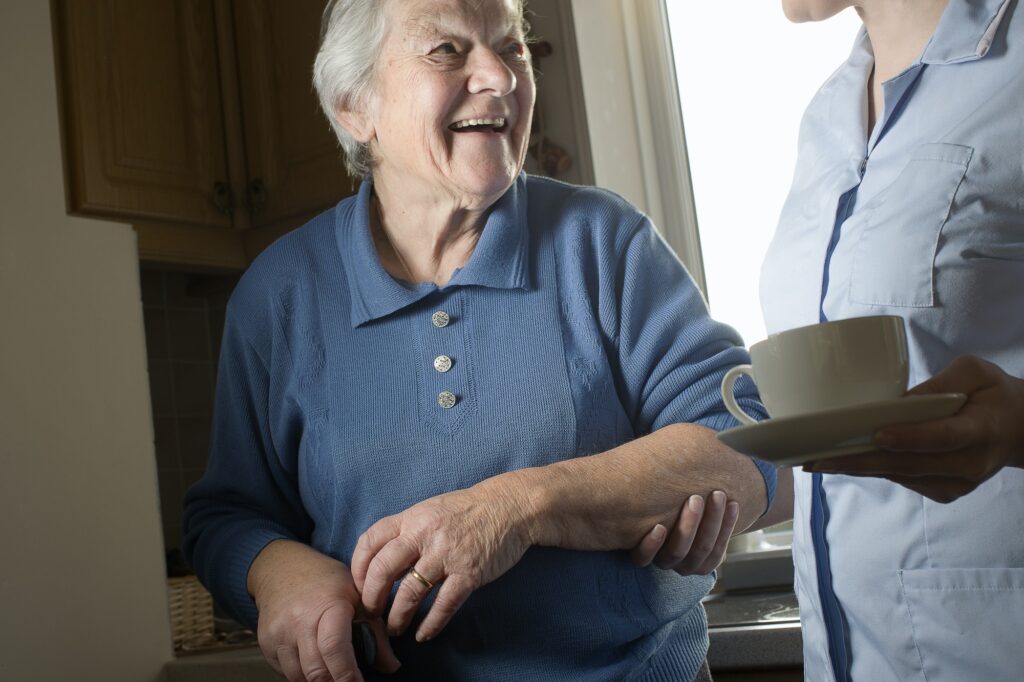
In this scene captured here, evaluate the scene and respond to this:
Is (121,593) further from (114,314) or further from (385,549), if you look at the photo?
(385,549)

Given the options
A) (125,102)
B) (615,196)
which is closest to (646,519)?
(615,196)

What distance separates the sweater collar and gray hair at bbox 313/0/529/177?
0.57 feet

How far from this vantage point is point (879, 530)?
0.83 m

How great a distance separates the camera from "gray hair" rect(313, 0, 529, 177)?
1.16m

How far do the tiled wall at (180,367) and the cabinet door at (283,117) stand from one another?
0.36 metres

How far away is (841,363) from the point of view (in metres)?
0.64

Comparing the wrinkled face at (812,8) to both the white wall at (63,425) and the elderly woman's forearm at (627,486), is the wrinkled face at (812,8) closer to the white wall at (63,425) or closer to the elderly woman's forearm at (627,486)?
the elderly woman's forearm at (627,486)

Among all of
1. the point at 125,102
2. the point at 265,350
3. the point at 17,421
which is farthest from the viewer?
the point at 125,102

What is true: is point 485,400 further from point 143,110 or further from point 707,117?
point 143,110

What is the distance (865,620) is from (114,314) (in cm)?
174

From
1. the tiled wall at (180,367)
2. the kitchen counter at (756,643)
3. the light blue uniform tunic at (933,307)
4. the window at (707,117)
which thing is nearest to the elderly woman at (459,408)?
the light blue uniform tunic at (933,307)

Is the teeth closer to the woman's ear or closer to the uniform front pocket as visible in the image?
the woman's ear

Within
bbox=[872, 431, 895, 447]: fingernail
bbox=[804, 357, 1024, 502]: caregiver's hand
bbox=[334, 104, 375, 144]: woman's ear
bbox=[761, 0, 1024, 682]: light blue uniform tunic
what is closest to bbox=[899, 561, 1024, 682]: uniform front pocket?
bbox=[761, 0, 1024, 682]: light blue uniform tunic

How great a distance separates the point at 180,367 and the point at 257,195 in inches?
21.8
